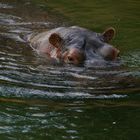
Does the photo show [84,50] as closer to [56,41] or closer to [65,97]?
[56,41]

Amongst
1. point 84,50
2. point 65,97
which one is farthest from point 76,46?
point 65,97

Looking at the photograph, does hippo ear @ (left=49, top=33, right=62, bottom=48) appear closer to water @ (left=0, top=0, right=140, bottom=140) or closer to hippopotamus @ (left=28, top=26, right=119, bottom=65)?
hippopotamus @ (left=28, top=26, right=119, bottom=65)

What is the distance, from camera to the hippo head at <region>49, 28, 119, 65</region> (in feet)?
22.1

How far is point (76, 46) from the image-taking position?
6.94m

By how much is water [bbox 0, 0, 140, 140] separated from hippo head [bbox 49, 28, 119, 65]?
0.68 feet

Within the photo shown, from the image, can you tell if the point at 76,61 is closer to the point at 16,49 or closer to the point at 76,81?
the point at 76,81

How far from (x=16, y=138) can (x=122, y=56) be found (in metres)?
3.73

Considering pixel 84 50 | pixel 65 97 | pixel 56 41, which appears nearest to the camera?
pixel 65 97

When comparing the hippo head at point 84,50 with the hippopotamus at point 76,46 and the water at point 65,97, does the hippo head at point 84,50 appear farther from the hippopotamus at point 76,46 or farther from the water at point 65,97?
the water at point 65,97

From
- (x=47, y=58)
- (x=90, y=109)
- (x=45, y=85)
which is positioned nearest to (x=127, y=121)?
(x=90, y=109)

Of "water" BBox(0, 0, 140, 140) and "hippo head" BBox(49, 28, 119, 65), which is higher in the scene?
"hippo head" BBox(49, 28, 119, 65)

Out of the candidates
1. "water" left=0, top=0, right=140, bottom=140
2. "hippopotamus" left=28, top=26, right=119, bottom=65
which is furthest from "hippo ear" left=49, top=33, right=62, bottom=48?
"water" left=0, top=0, right=140, bottom=140

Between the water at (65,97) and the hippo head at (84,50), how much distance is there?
0.68ft

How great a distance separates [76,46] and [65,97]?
1.75 m
